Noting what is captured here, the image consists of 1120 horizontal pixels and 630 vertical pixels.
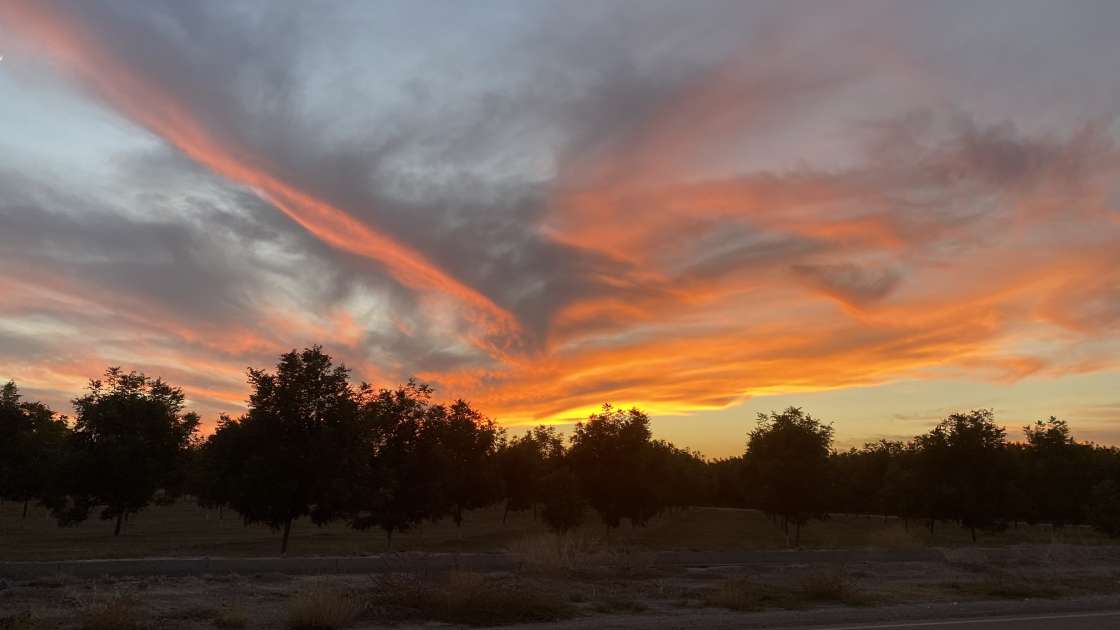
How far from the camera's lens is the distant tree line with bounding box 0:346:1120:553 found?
3416 cm

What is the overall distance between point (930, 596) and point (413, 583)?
1550cm

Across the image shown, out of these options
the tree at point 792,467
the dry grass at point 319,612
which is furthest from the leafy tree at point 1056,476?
the dry grass at point 319,612

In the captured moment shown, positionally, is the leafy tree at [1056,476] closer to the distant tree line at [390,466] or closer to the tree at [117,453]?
the distant tree line at [390,466]

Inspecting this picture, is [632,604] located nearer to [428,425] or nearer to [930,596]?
[930,596]

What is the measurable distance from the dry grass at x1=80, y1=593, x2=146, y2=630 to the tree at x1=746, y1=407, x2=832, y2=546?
143ft

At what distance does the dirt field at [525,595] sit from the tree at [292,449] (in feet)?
38.2

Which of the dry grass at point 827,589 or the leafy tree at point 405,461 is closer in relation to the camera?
the dry grass at point 827,589

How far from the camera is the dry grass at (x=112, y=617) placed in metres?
14.2

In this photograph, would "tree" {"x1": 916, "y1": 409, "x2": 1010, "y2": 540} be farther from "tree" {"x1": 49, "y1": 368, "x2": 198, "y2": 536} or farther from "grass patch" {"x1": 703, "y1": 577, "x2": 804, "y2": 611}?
"tree" {"x1": 49, "y1": 368, "x2": 198, "y2": 536}

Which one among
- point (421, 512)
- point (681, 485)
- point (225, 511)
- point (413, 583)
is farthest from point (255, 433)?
point (225, 511)

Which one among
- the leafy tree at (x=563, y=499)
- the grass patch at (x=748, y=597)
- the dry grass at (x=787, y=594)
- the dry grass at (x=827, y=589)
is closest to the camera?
the grass patch at (x=748, y=597)

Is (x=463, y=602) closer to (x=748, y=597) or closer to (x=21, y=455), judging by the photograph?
(x=748, y=597)

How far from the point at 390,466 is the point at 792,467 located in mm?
27103

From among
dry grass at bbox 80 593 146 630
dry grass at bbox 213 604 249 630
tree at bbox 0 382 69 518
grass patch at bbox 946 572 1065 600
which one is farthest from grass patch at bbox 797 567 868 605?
tree at bbox 0 382 69 518
